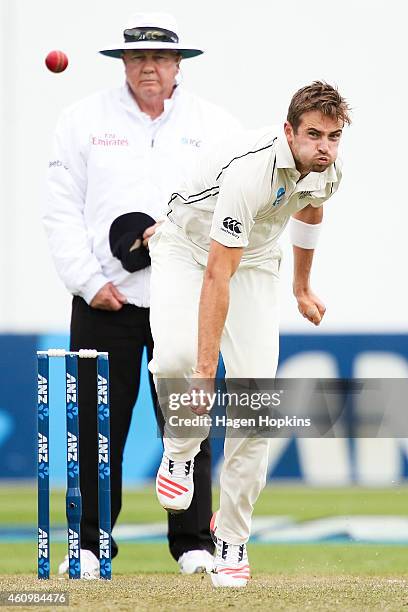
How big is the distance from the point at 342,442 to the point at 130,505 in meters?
1.24

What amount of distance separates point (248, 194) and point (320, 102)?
13.6 inches

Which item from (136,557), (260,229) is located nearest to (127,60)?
(260,229)

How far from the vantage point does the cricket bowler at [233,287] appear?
14.8 feet

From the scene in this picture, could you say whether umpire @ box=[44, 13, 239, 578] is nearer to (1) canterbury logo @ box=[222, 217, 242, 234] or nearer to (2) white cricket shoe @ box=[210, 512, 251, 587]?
(2) white cricket shoe @ box=[210, 512, 251, 587]

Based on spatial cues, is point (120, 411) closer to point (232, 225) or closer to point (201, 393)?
point (201, 393)

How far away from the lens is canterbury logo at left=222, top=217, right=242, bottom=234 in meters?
4.46

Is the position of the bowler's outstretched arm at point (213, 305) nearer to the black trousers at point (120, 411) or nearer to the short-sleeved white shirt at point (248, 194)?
the short-sleeved white shirt at point (248, 194)

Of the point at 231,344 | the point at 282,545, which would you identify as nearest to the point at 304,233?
the point at 231,344

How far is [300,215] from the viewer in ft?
17.0

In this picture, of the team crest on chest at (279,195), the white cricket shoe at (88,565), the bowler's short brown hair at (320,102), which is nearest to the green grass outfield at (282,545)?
the white cricket shoe at (88,565)

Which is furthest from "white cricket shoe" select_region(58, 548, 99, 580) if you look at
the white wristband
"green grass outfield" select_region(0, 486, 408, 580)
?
the white wristband

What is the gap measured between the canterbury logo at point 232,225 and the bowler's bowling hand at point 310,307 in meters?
0.81

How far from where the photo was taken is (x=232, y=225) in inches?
175

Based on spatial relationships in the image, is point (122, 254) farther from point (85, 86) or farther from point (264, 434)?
point (85, 86)
